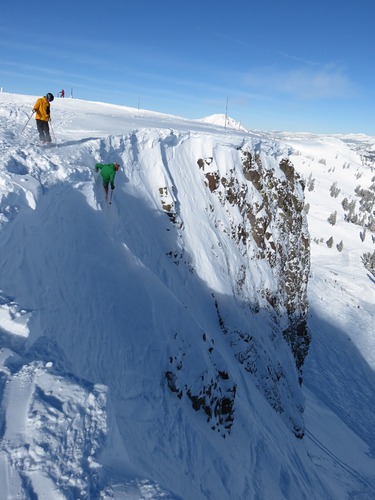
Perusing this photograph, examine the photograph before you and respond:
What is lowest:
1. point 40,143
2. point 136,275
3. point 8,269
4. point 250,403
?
point 250,403

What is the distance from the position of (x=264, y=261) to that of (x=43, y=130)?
1132cm

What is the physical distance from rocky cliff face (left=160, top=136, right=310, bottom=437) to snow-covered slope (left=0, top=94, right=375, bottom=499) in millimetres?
89

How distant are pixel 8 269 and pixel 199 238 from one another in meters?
9.22

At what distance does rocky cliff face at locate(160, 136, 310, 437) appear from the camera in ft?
48.8

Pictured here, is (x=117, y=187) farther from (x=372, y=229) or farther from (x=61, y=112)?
(x=372, y=229)

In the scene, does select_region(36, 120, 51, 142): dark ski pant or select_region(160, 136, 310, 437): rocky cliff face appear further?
select_region(160, 136, 310, 437): rocky cliff face

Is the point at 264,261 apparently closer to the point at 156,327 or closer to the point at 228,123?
the point at 156,327

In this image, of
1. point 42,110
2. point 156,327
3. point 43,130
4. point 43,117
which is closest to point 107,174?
point 43,130

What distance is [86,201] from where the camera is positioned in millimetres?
9938

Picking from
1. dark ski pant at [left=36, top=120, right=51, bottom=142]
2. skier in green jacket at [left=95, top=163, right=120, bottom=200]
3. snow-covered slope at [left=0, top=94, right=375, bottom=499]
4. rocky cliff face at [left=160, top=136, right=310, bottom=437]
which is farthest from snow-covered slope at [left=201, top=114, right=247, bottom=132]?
skier in green jacket at [left=95, top=163, right=120, bottom=200]

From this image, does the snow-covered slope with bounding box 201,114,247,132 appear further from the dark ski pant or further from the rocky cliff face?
the dark ski pant

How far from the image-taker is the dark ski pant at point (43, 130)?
1155cm

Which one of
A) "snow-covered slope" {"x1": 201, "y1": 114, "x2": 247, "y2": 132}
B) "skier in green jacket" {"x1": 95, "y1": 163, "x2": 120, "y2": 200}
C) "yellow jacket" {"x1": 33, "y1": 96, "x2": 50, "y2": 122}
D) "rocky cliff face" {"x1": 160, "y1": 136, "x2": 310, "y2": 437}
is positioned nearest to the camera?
"skier in green jacket" {"x1": 95, "y1": 163, "x2": 120, "y2": 200}

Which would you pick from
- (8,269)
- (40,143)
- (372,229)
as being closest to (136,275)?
(8,269)
